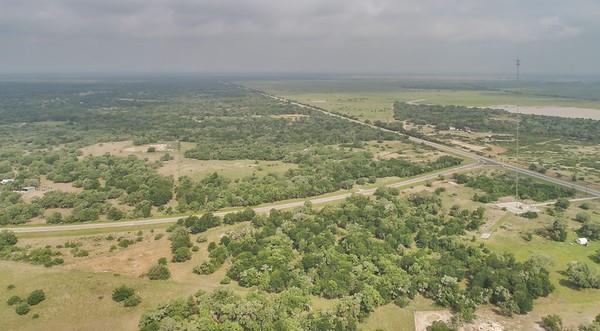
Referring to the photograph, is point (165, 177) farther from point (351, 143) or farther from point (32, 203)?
point (351, 143)

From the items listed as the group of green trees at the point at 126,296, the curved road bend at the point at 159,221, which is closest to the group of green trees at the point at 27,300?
the group of green trees at the point at 126,296

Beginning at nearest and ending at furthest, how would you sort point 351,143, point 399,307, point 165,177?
point 399,307 → point 165,177 → point 351,143

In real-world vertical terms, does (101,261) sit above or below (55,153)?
below

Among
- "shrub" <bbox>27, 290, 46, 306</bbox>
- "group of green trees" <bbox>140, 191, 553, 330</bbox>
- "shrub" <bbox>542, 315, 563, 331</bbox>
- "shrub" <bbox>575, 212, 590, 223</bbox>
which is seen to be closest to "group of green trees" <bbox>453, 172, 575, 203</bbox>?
"shrub" <bbox>575, 212, 590, 223</bbox>

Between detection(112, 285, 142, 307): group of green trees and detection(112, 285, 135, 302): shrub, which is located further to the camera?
detection(112, 285, 135, 302): shrub

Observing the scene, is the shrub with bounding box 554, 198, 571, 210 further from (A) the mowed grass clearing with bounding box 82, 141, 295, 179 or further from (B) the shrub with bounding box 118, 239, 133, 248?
(B) the shrub with bounding box 118, 239, 133, 248

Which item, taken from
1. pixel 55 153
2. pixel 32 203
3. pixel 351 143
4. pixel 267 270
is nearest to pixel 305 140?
pixel 351 143

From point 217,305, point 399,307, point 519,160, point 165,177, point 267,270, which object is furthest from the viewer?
point 519,160
